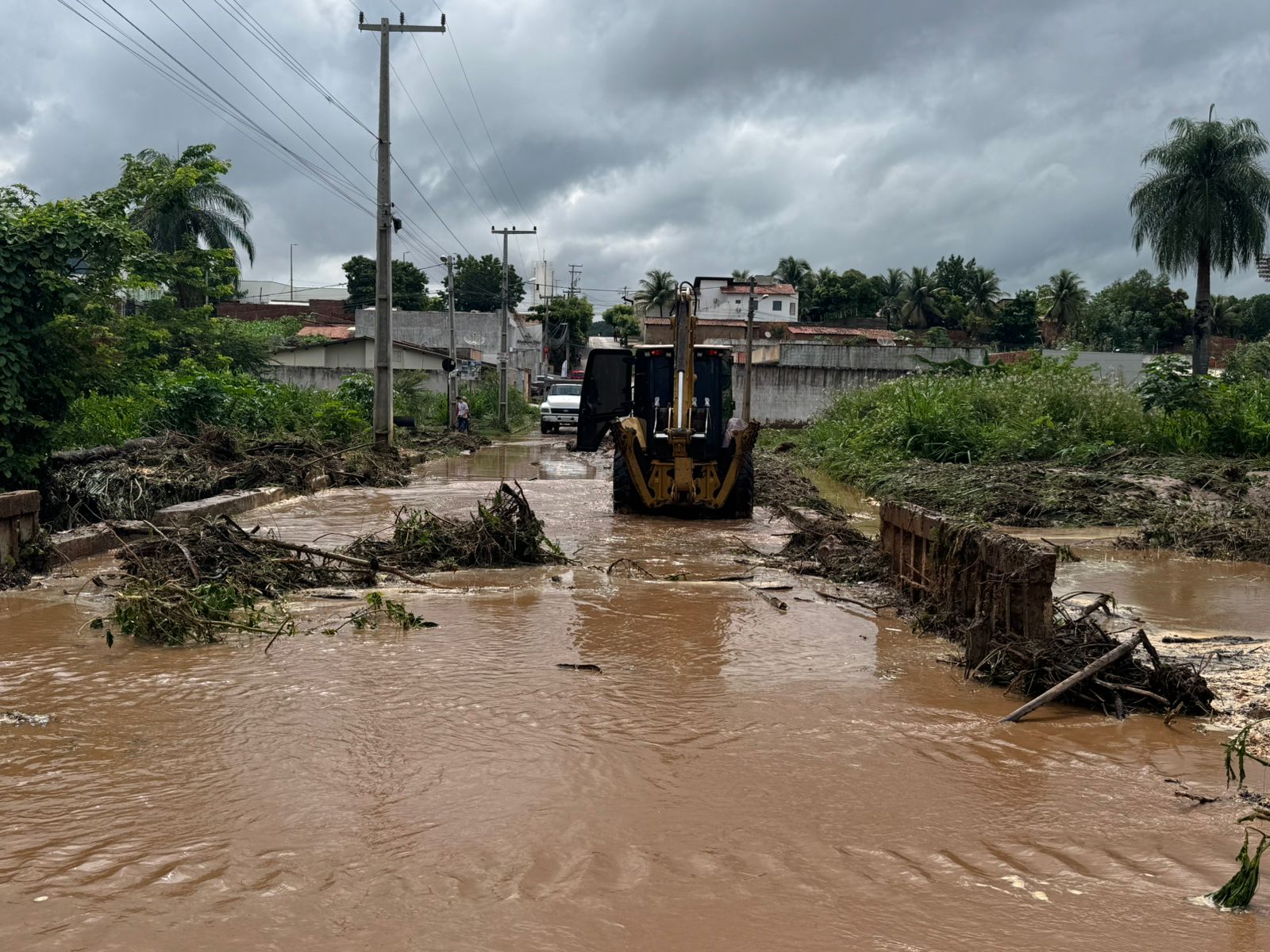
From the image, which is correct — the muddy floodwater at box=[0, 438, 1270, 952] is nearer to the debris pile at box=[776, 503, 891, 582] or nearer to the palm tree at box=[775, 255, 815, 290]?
the debris pile at box=[776, 503, 891, 582]

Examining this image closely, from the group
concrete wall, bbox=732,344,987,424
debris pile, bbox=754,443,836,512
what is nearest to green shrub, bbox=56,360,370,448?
debris pile, bbox=754,443,836,512

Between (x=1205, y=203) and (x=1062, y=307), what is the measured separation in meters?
40.9

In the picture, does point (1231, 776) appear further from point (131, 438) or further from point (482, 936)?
point (131, 438)

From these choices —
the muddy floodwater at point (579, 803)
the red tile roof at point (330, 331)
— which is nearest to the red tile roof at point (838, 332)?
the red tile roof at point (330, 331)

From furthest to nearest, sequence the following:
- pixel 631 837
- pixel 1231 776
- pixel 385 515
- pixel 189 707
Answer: pixel 385 515 < pixel 189 707 < pixel 1231 776 < pixel 631 837

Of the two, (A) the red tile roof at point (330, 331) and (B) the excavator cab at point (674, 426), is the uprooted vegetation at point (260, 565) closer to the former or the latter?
(B) the excavator cab at point (674, 426)

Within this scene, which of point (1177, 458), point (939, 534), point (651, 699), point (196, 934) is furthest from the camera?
point (1177, 458)

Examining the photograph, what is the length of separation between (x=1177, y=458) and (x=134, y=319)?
17.1 meters

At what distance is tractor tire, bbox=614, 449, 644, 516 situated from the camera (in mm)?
15375

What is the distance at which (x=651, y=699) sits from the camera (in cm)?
651

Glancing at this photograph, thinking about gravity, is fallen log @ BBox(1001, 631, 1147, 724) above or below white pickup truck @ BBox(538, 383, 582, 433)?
below

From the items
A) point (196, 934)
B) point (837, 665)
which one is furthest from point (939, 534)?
point (196, 934)

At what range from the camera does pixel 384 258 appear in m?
24.0

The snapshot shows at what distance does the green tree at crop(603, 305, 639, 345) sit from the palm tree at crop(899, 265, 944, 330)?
25.4 m
